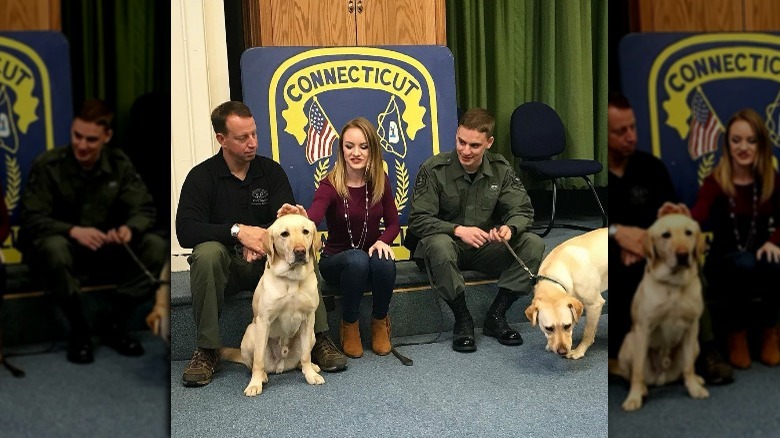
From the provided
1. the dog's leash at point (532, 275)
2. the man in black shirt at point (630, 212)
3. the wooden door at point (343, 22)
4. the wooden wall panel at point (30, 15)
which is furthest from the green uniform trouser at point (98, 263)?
the wooden door at point (343, 22)

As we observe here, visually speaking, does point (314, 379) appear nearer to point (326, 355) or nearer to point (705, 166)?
point (326, 355)

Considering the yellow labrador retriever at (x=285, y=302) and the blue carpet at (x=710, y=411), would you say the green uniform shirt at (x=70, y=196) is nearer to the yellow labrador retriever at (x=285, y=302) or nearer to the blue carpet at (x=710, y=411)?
the blue carpet at (x=710, y=411)

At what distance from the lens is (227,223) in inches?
109

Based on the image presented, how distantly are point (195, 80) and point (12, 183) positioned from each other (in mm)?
2716

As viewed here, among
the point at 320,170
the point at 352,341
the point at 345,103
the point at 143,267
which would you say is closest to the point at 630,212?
the point at 143,267

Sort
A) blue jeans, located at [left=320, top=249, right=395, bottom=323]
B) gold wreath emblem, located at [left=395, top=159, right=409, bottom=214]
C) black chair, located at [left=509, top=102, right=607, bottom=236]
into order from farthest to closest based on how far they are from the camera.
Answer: black chair, located at [left=509, top=102, right=607, bottom=236] < gold wreath emblem, located at [left=395, top=159, right=409, bottom=214] < blue jeans, located at [left=320, top=249, right=395, bottom=323]

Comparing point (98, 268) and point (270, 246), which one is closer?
point (98, 268)

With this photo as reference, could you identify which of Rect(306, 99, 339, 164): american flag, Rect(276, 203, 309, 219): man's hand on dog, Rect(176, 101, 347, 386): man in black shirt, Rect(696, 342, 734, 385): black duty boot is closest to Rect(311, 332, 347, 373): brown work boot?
Rect(176, 101, 347, 386): man in black shirt

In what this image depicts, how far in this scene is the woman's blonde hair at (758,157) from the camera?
585 mm

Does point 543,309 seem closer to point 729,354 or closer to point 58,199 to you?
point 729,354

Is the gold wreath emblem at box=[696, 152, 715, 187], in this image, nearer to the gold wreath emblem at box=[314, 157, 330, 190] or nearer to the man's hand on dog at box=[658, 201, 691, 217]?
the man's hand on dog at box=[658, 201, 691, 217]

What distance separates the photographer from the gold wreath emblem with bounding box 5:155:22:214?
58cm

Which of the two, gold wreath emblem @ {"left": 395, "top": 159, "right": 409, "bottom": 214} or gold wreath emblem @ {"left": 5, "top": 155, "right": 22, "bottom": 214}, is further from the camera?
gold wreath emblem @ {"left": 395, "top": 159, "right": 409, "bottom": 214}

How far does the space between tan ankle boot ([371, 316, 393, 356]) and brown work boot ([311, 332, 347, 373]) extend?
17 cm
